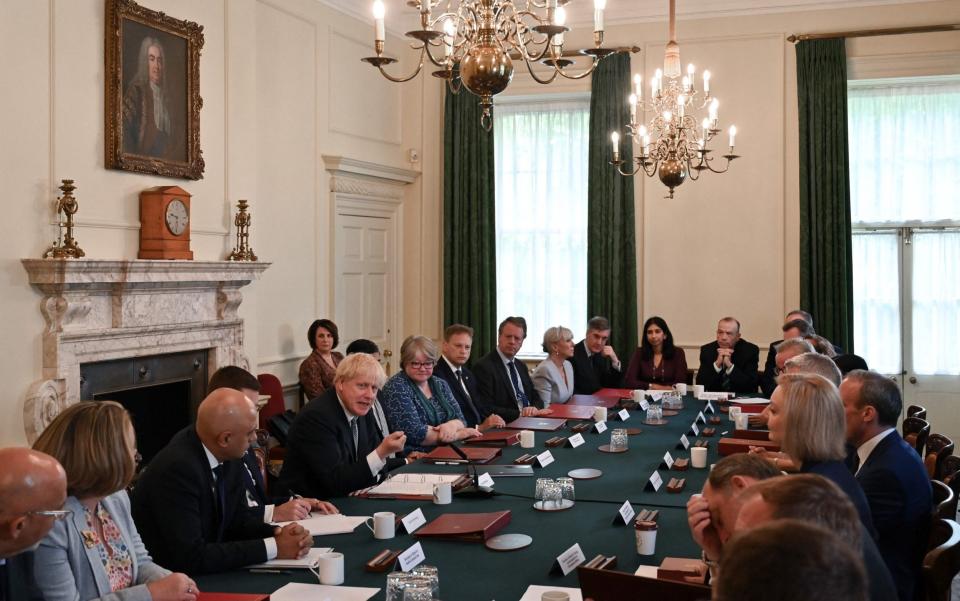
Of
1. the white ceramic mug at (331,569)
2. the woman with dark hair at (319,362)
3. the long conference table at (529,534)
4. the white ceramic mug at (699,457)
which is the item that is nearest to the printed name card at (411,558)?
the long conference table at (529,534)

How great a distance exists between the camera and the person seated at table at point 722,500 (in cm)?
255

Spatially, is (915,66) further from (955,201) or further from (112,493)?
(112,493)

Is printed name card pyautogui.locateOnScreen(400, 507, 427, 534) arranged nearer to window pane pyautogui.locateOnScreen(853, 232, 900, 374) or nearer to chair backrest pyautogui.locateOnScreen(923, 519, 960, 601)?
chair backrest pyautogui.locateOnScreen(923, 519, 960, 601)

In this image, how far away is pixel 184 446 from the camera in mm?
3303

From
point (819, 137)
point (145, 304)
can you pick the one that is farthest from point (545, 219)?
point (145, 304)

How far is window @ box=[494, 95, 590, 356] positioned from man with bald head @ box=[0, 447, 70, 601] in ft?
26.3

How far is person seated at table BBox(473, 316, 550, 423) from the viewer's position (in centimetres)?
684

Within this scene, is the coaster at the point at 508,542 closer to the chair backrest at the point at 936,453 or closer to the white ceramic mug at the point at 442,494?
the white ceramic mug at the point at 442,494

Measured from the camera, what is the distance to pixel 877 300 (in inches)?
362

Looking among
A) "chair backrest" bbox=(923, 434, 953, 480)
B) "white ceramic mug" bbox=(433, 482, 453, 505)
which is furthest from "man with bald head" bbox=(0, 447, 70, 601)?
"chair backrest" bbox=(923, 434, 953, 480)

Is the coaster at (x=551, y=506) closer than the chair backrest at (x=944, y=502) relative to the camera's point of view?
No

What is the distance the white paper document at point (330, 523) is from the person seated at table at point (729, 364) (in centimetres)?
497

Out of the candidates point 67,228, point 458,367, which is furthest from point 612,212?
point 67,228

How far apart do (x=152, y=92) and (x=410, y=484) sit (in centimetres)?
387
